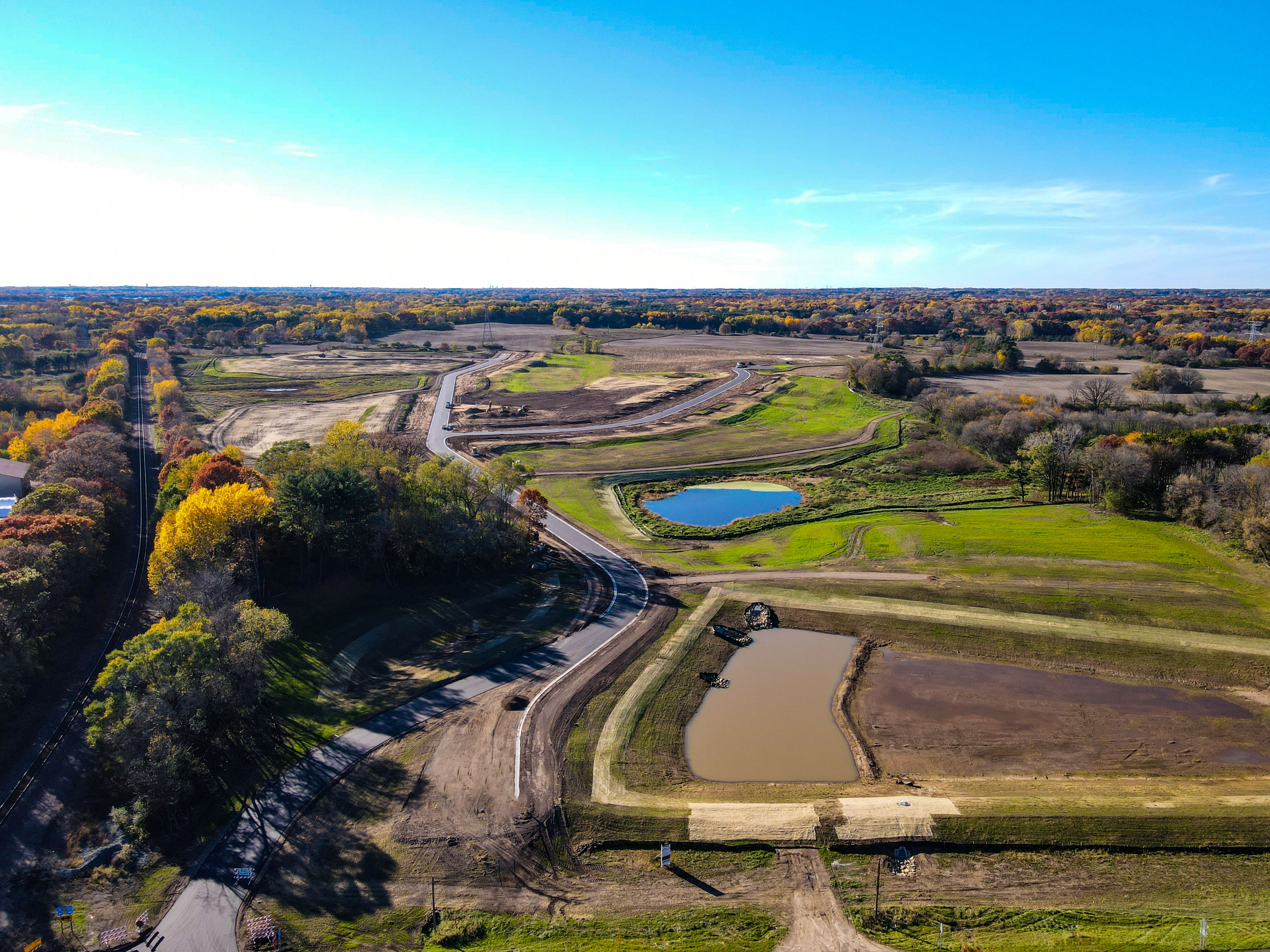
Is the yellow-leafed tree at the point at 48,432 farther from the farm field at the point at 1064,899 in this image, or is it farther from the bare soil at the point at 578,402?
the farm field at the point at 1064,899

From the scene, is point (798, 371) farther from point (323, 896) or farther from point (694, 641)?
point (323, 896)

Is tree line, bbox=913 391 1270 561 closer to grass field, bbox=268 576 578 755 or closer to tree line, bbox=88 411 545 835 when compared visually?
grass field, bbox=268 576 578 755

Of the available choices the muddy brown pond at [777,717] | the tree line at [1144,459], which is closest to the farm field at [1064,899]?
the muddy brown pond at [777,717]

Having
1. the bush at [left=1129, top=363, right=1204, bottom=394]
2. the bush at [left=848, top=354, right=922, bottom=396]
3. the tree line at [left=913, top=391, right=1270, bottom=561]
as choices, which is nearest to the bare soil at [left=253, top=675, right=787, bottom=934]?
the tree line at [left=913, top=391, right=1270, bottom=561]

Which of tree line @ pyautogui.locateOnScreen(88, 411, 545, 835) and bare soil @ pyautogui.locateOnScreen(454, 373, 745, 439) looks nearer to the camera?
tree line @ pyautogui.locateOnScreen(88, 411, 545, 835)

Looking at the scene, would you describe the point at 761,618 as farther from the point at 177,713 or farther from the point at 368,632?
the point at 177,713

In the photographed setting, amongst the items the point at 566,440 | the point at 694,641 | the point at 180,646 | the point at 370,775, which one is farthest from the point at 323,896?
the point at 566,440

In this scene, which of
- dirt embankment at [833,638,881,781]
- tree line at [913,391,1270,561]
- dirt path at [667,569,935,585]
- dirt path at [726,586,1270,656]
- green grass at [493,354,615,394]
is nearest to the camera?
dirt embankment at [833,638,881,781]
